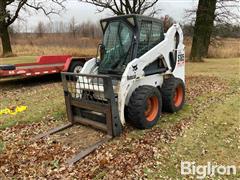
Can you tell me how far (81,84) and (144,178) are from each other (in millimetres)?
2230

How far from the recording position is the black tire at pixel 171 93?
17.7ft

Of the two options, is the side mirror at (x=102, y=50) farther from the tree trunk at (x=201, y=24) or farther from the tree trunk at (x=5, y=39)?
the tree trunk at (x=5, y=39)

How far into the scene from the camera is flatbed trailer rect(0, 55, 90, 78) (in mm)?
7943

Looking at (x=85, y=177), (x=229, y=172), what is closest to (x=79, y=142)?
(x=85, y=177)

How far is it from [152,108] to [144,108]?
49 cm

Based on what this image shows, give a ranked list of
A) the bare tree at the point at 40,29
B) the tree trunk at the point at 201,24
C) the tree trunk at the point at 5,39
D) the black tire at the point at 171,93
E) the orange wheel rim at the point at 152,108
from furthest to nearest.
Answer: the bare tree at the point at 40,29
the tree trunk at the point at 5,39
the tree trunk at the point at 201,24
the black tire at the point at 171,93
the orange wheel rim at the point at 152,108

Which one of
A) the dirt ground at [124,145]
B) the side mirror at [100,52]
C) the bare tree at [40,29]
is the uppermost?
the bare tree at [40,29]

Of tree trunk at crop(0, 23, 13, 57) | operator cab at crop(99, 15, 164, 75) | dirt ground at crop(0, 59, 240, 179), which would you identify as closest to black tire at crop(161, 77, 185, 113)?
dirt ground at crop(0, 59, 240, 179)

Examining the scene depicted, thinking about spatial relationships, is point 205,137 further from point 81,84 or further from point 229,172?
point 81,84

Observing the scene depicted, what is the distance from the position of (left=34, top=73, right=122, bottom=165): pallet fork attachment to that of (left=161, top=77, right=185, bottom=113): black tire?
1.45 meters

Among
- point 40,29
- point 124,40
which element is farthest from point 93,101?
point 40,29

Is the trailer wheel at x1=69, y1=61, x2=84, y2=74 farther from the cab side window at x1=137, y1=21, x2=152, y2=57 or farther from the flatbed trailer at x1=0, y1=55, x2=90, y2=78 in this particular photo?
the cab side window at x1=137, y1=21, x2=152, y2=57

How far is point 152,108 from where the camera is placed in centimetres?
498

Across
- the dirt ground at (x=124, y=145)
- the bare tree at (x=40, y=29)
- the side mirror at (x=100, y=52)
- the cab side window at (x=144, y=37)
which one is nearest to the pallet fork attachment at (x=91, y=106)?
the dirt ground at (x=124, y=145)
